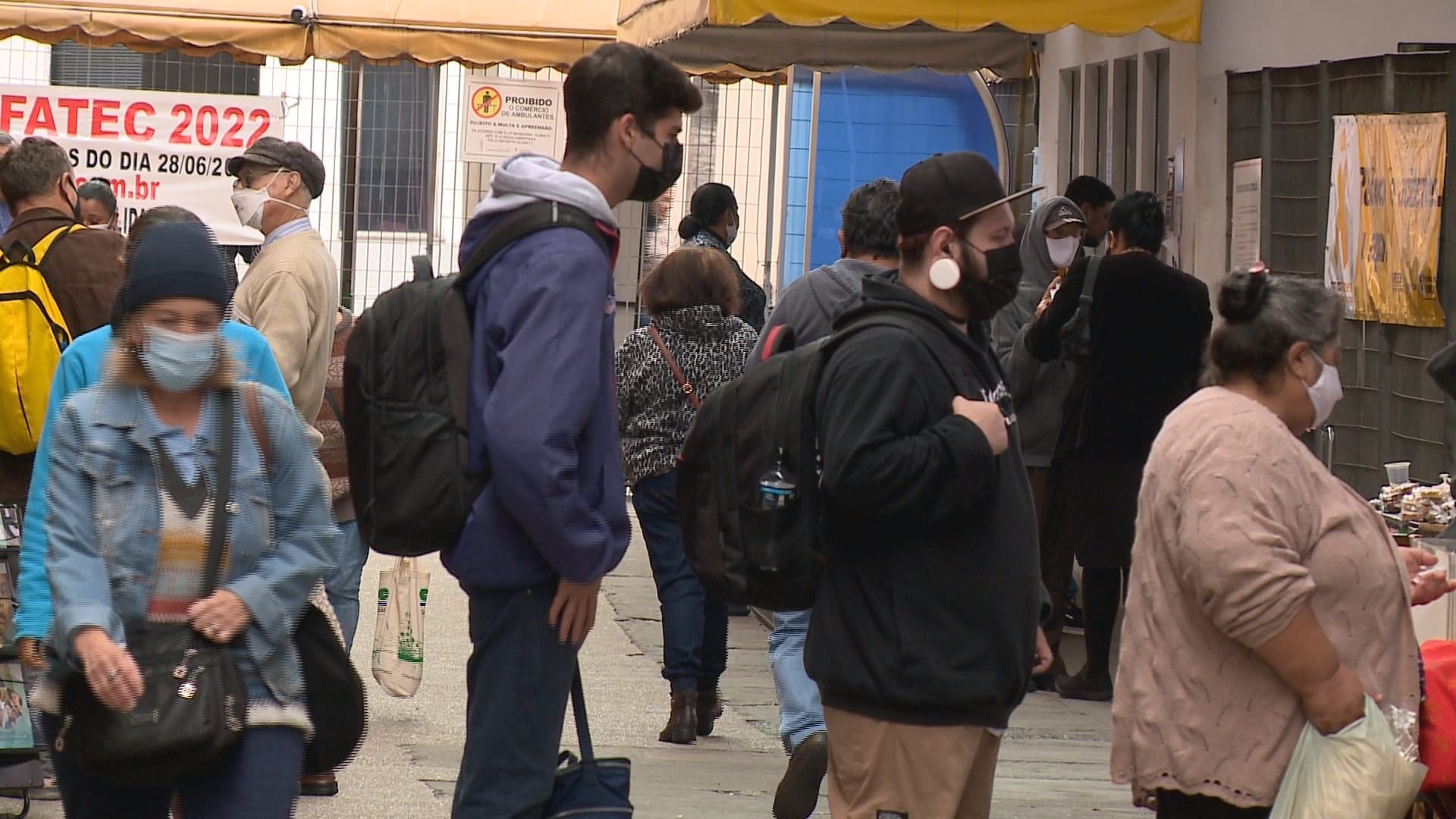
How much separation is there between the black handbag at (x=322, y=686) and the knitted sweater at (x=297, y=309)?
249cm

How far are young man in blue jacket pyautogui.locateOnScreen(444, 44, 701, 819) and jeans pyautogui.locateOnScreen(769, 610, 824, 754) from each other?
7.47ft

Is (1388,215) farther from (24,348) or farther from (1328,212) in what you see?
(24,348)

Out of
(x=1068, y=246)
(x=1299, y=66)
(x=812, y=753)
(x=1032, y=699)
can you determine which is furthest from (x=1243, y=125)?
(x=812, y=753)

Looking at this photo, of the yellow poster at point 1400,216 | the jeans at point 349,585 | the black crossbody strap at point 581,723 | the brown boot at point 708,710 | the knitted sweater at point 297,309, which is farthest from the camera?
the brown boot at point 708,710

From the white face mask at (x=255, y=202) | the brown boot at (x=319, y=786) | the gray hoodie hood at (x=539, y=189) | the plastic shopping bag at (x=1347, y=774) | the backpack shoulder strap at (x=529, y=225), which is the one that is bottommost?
the brown boot at (x=319, y=786)

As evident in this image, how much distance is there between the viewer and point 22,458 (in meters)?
6.62

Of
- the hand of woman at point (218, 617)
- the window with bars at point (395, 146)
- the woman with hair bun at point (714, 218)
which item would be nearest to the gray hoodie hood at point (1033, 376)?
the woman with hair bun at point (714, 218)

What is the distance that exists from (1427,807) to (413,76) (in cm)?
1315

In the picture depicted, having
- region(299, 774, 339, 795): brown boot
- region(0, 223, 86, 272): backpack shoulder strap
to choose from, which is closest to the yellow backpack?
region(0, 223, 86, 272): backpack shoulder strap

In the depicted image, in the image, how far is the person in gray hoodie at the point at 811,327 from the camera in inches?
248

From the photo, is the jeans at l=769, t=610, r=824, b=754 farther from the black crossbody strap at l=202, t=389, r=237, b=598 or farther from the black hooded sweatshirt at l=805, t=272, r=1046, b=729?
the black crossbody strap at l=202, t=389, r=237, b=598

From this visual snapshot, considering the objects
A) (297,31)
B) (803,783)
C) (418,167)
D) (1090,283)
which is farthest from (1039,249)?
(418,167)

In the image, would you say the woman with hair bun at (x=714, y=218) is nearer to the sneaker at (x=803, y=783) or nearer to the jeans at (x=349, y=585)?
the jeans at (x=349, y=585)

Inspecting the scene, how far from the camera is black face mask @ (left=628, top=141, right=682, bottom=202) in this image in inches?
177
